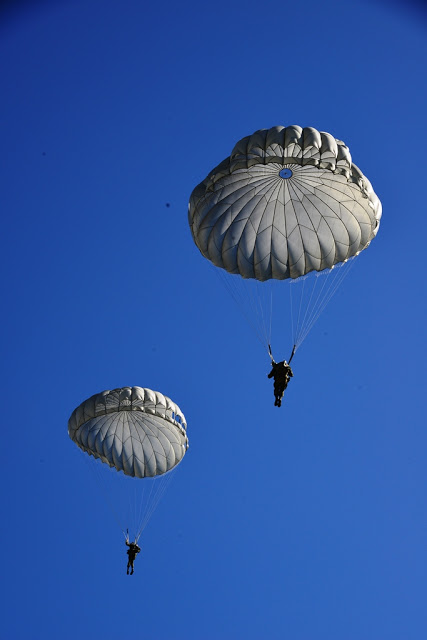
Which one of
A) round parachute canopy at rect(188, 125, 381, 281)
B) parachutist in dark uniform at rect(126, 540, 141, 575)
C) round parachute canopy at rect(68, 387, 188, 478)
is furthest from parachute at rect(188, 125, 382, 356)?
parachutist in dark uniform at rect(126, 540, 141, 575)

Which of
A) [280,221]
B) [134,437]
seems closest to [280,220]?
[280,221]

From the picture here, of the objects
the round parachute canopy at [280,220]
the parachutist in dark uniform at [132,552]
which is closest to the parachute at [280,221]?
the round parachute canopy at [280,220]

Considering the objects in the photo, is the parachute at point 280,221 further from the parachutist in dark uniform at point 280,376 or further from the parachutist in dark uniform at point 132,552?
the parachutist in dark uniform at point 132,552

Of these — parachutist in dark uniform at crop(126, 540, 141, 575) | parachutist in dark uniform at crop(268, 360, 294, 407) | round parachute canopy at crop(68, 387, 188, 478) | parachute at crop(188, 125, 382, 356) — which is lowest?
parachutist in dark uniform at crop(126, 540, 141, 575)

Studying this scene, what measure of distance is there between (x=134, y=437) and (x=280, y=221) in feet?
29.6

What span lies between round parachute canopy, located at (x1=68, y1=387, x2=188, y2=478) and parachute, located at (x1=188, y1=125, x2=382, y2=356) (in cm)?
538

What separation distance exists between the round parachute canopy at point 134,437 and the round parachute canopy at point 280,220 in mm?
5411

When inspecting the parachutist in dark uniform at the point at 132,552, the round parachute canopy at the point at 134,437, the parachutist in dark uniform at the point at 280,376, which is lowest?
the parachutist in dark uniform at the point at 132,552

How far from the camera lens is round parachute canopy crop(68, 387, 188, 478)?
31641 mm

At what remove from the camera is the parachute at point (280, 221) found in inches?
1098

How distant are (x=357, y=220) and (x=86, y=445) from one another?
1067cm

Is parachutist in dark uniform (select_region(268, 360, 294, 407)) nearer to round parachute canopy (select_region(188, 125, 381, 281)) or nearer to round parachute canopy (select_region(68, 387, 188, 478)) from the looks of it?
round parachute canopy (select_region(188, 125, 381, 281))

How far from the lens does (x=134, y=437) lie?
33.3 meters

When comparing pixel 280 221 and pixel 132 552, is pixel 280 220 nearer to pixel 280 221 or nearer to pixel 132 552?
pixel 280 221
